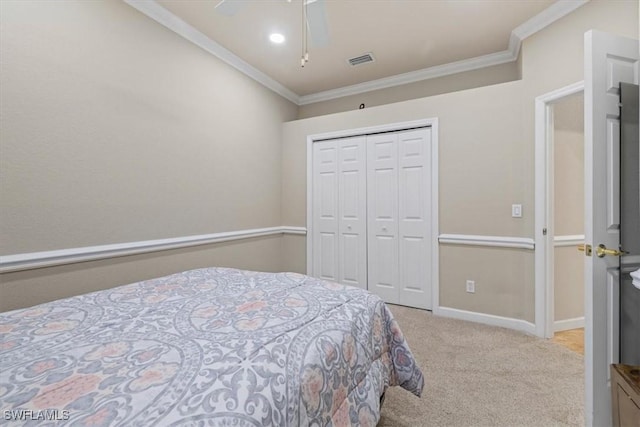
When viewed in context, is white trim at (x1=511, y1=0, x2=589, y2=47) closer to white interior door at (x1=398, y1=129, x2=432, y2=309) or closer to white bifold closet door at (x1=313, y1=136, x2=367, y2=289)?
white interior door at (x1=398, y1=129, x2=432, y2=309)

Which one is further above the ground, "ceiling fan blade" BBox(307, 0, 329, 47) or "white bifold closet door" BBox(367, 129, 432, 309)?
"ceiling fan blade" BBox(307, 0, 329, 47)

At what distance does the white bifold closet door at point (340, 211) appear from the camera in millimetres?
3545

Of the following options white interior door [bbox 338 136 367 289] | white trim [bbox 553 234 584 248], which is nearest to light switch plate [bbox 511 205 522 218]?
white trim [bbox 553 234 584 248]

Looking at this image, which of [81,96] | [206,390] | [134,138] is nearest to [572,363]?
[206,390]

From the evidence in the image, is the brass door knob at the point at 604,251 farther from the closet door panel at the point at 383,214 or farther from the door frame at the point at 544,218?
the closet door panel at the point at 383,214

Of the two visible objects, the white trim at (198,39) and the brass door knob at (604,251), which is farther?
the white trim at (198,39)

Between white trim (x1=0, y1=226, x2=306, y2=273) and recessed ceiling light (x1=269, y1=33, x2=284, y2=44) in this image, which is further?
recessed ceiling light (x1=269, y1=33, x2=284, y2=44)

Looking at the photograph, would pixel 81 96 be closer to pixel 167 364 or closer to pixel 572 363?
pixel 167 364

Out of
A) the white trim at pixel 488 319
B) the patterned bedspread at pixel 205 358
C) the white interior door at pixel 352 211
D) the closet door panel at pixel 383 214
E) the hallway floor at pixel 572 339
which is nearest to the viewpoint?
the patterned bedspread at pixel 205 358

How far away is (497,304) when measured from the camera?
2.80m

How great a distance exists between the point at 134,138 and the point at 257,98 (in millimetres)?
1700

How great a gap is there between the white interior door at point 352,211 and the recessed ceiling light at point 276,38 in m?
1.31

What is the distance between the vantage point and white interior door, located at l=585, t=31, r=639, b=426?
1436 millimetres

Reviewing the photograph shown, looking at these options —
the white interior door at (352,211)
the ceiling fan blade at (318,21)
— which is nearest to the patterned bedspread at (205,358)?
the ceiling fan blade at (318,21)
